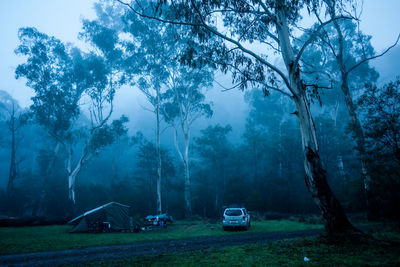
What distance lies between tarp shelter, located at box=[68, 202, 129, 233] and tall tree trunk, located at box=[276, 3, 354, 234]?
13660 mm

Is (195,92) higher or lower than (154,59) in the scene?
lower

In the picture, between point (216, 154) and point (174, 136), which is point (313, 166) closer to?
point (174, 136)

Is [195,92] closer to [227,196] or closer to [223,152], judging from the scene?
[223,152]

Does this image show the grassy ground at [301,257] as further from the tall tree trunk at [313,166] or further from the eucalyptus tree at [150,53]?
the eucalyptus tree at [150,53]

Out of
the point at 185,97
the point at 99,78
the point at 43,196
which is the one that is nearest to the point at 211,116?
the point at 185,97

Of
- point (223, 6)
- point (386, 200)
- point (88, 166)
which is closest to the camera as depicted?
point (223, 6)

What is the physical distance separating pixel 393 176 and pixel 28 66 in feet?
115

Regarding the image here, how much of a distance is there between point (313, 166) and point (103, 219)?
Result: 565 inches

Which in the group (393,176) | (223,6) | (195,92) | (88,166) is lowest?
(393,176)

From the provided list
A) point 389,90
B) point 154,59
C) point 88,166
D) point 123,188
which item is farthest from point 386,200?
point 88,166

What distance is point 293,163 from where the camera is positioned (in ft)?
120

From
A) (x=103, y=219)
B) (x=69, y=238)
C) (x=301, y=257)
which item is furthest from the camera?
(x=103, y=219)

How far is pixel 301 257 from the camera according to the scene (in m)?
6.03

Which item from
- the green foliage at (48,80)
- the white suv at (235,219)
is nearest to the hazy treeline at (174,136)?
the green foliage at (48,80)
